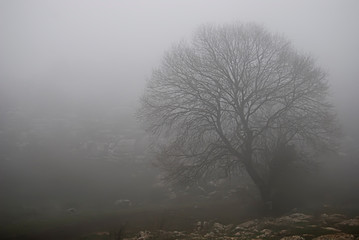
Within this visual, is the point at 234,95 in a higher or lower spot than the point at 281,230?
higher

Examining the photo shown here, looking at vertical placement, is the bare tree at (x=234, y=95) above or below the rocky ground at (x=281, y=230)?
above

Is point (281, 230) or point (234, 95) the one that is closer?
point (281, 230)

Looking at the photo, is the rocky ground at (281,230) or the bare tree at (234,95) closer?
the rocky ground at (281,230)

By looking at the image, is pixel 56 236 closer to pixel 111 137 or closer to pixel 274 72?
pixel 274 72

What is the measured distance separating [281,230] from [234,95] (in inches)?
339

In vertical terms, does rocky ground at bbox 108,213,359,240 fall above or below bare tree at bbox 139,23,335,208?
below

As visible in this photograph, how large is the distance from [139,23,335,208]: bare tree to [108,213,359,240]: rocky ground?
10.3 feet

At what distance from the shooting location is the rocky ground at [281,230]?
32.3 ft

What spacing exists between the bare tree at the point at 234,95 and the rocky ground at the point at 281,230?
315 cm

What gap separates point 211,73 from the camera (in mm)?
17078

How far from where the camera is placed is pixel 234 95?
16672 mm

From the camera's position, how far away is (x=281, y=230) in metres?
11.2

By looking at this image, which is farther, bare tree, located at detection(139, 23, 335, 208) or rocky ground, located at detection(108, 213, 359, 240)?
bare tree, located at detection(139, 23, 335, 208)

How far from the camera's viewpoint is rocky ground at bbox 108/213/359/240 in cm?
986
